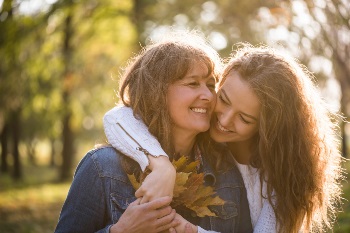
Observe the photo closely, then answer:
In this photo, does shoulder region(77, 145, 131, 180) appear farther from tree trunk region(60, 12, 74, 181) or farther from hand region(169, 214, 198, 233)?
tree trunk region(60, 12, 74, 181)

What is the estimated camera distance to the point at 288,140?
133 inches

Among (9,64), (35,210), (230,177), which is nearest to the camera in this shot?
(230,177)

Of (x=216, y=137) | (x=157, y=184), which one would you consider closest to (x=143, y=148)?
(x=157, y=184)

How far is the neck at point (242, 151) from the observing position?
364 cm

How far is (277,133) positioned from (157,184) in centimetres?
103

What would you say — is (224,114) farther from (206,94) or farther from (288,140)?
(288,140)

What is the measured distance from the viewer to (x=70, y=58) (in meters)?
14.0

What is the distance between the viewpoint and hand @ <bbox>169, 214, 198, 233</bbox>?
297 centimetres

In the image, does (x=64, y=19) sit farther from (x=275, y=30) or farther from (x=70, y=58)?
(x=275, y=30)

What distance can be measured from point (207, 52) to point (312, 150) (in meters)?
1.03

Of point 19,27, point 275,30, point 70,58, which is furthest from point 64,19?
point 275,30

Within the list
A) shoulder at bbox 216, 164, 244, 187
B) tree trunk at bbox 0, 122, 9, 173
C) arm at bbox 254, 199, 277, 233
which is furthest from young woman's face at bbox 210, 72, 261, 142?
tree trunk at bbox 0, 122, 9, 173

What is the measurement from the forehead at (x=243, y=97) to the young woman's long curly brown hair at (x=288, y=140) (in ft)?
0.11

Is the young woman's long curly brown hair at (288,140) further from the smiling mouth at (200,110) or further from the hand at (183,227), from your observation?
the hand at (183,227)
